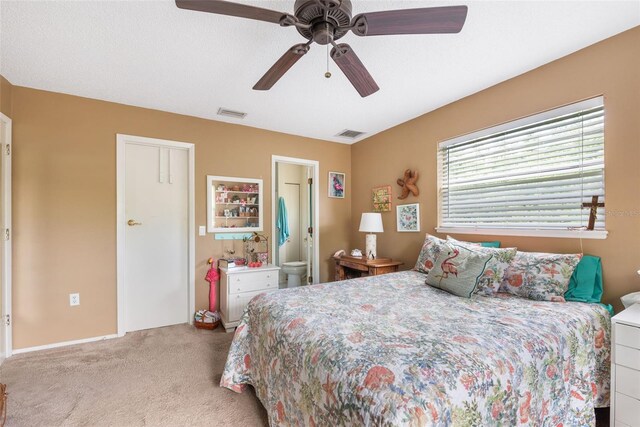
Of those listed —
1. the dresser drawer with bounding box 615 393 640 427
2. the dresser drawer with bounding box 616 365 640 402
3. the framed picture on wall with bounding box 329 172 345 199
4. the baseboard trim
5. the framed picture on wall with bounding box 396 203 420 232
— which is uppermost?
the framed picture on wall with bounding box 329 172 345 199

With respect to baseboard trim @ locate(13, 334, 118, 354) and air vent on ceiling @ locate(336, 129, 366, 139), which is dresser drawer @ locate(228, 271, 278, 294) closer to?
baseboard trim @ locate(13, 334, 118, 354)

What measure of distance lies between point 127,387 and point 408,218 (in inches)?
124

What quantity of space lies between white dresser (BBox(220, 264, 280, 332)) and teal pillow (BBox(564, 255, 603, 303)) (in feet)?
8.99

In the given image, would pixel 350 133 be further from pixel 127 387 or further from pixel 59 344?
pixel 59 344

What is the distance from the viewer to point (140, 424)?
1665 mm

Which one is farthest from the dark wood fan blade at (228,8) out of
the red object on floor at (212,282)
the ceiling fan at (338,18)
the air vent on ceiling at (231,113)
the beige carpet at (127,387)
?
the red object on floor at (212,282)

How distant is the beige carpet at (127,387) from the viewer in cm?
172

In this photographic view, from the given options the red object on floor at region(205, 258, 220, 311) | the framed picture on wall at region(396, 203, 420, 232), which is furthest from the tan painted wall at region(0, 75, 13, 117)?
the framed picture on wall at region(396, 203, 420, 232)

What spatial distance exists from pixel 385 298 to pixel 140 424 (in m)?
1.71

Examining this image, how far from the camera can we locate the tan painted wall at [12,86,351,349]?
2.56 metres

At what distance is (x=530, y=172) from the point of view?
237 cm

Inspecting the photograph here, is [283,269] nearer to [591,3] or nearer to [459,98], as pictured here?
[459,98]

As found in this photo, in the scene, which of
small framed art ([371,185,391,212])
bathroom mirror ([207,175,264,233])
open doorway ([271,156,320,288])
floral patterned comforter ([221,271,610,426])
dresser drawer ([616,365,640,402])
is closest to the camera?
floral patterned comforter ([221,271,610,426])

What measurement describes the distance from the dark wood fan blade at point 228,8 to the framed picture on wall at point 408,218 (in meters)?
2.60
